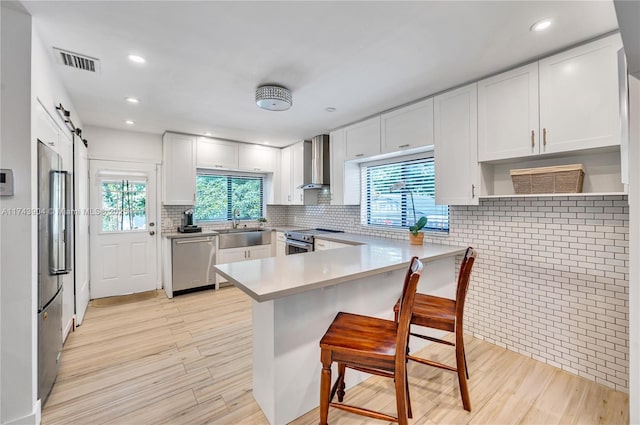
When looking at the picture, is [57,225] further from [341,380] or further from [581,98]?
[581,98]

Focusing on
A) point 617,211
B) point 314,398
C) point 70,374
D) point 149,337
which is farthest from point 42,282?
point 617,211

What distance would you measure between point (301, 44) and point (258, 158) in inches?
129

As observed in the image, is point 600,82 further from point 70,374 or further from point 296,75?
point 70,374

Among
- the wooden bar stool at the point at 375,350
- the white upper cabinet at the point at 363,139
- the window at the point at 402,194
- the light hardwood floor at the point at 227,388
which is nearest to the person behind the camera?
the wooden bar stool at the point at 375,350

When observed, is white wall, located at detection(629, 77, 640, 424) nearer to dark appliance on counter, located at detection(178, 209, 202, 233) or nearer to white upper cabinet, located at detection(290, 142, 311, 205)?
white upper cabinet, located at detection(290, 142, 311, 205)

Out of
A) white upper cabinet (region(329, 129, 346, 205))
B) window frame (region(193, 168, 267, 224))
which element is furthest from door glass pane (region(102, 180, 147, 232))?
white upper cabinet (region(329, 129, 346, 205))

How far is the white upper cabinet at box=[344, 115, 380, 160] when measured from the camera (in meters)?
3.31

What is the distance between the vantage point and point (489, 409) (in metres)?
1.77

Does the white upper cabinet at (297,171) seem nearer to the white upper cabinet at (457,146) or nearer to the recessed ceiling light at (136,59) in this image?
the white upper cabinet at (457,146)

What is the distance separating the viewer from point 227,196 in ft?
16.7

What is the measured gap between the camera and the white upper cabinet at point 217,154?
439 cm

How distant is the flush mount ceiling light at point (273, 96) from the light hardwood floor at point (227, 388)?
2301 millimetres

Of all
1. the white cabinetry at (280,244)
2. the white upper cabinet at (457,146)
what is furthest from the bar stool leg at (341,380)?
the white cabinetry at (280,244)

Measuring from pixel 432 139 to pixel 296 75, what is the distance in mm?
1471
